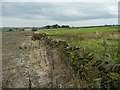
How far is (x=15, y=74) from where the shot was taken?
4.89 meters

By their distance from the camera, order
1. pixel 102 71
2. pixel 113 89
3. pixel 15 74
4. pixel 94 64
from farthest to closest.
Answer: pixel 15 74 → pixel 94 64 → pixel 102 71 → pixel 113 89

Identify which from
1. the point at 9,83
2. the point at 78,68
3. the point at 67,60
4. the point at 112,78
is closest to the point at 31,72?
the point at 9,83

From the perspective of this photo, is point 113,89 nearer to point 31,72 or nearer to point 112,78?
point 112,78

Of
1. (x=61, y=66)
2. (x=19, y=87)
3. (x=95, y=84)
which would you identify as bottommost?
(x=19, y=87)

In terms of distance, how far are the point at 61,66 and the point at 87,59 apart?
6.10 feet

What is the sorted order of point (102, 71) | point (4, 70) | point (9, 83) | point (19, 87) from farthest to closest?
1. point (4, 70)
2. point (9, 83)
3. point (19, 87)
4. point (102, 71)

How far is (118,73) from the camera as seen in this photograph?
239 centimetres

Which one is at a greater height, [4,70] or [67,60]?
[67,60]

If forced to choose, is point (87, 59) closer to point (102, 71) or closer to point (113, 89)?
point (102, 71)

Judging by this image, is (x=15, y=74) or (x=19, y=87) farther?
(x=15, y=74)

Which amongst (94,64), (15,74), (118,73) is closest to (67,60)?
(94,64)

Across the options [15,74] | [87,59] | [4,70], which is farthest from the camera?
[4,70]

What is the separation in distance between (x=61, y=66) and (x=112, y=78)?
308cm

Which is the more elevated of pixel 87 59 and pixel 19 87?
pixel 87 59
